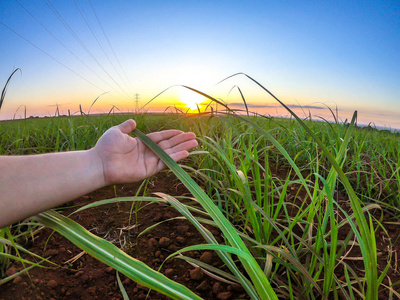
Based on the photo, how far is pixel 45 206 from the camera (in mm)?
1086

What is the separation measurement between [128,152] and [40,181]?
0.46m

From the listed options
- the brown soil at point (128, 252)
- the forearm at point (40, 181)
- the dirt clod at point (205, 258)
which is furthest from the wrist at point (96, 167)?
the dirt clod at point (205, 258)

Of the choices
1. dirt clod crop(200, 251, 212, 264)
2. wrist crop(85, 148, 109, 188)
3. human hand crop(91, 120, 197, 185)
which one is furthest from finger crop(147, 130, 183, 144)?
dirt clod crop(200, 251, 212, 264)

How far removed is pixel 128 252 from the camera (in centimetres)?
124

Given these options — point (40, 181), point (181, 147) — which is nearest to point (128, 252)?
point (40, 181)

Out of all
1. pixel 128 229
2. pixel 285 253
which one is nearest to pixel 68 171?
pixel 128 229

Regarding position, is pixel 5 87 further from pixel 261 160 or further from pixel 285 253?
pixel 261 160

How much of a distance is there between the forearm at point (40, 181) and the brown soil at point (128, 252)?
0.21 meters

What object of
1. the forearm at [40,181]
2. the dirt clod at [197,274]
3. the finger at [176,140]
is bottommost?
the dirt clod at [197,274]

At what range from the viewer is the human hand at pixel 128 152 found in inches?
52.8

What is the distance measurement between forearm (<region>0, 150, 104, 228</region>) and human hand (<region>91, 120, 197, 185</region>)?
0.26ft

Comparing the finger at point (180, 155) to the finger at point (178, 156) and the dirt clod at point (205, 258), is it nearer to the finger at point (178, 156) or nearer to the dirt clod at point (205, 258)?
the finger at point (178, 156)

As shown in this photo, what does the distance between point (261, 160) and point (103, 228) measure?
4.97ft

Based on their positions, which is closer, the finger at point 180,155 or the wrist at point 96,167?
the wrist at point 96,167
